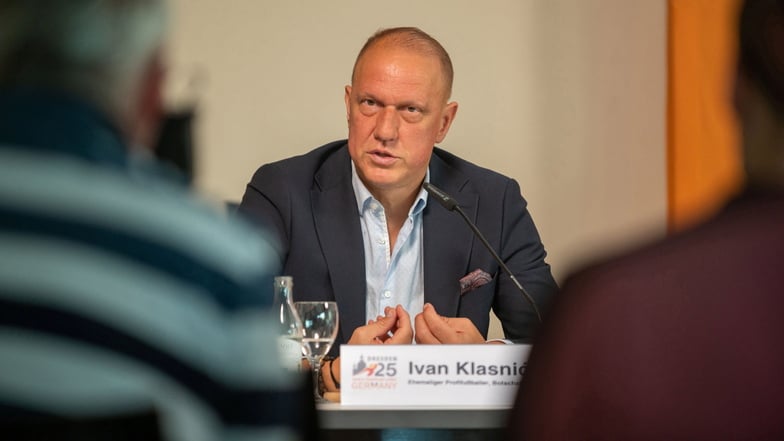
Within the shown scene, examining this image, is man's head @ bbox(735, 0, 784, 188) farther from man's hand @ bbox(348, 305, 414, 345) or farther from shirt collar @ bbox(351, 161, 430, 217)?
shirt collar @ bbox(351, 161, 430, 217)

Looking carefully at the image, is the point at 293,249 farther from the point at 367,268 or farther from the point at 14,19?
the point at 14,19

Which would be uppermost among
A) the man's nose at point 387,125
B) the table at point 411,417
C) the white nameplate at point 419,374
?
the man's nose at point 387,125

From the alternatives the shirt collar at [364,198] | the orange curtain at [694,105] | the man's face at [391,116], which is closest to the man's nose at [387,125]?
the man's face at [391,116]

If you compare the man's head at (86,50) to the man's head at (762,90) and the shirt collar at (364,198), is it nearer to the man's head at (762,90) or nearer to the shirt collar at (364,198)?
the man's head at (762,90)

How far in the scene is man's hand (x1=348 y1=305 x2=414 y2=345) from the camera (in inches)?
95.8

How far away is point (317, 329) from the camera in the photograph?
234cm

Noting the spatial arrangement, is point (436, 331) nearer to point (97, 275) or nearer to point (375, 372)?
point (375, 372)

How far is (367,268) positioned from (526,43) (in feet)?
4.59

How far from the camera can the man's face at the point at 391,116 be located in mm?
3209

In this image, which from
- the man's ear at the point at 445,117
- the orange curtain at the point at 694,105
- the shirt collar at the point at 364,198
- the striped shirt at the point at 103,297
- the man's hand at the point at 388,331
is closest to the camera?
the striped shirt at the point at 103,297

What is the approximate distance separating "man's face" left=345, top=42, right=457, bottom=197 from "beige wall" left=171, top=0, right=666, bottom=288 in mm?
861

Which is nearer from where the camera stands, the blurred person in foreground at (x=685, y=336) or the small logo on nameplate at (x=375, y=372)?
the blurred person in foreground at (x=685, y=336)

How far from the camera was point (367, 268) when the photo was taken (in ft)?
10.4

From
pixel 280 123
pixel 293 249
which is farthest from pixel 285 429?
pixel 280 123
